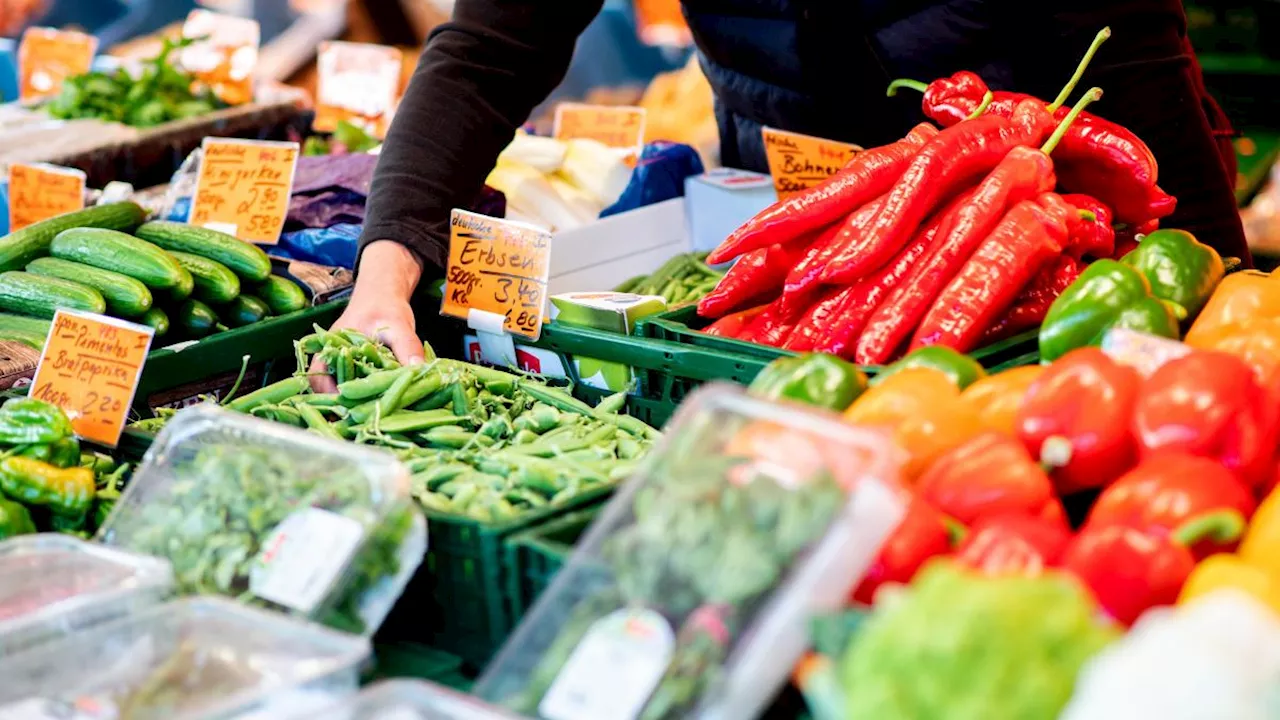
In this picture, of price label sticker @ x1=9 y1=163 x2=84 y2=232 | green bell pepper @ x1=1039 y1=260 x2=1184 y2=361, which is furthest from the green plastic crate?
price label sticker @ x1=9 y1=163 x2=84 y2=232

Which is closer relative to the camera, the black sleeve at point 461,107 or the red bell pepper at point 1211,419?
the red bell pepper at point 1211,419

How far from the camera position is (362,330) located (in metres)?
2.66

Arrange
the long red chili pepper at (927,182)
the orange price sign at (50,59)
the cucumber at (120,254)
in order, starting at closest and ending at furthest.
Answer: the long red chili pepper at (927,182), the cucumber at (120,254), the orange price sign at (50,59)

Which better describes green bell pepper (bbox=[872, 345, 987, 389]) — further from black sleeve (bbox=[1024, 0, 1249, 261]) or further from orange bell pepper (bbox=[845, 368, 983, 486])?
black sleeve (bbox=[1024, 0, 1249, 261])

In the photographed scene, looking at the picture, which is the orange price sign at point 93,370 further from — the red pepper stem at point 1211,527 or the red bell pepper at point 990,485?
the red pepper stem at point 1211,527

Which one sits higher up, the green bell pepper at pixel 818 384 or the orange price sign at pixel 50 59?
the orange price sign at pixel 50 59

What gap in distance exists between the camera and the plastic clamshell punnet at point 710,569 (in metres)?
1.29

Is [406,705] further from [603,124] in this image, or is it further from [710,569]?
[603,124]


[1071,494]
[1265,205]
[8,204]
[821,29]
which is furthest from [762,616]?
[1265,205]

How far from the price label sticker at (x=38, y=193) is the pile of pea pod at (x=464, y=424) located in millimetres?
1572

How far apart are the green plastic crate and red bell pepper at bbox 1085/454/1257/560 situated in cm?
62

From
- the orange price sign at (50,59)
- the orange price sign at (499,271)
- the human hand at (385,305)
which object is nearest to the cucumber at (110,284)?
the human hand at (385,305)

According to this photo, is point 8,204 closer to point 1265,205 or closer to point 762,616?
point 762,616

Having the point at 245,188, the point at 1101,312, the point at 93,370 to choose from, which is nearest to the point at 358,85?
the point at 245,188
